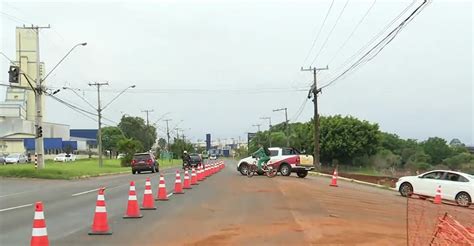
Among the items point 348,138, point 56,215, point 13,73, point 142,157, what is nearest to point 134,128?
point 348,138

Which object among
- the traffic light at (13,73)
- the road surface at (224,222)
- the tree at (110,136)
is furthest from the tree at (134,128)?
the road surface at (224,222)

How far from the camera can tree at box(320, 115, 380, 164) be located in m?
68.9

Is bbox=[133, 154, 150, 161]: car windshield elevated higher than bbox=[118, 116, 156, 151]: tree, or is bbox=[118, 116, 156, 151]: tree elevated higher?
bbox=[118, 116, 156, 151]: tree

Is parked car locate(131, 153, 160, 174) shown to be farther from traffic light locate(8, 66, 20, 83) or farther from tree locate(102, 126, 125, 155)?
tree locate(102, 126, 125, 155)

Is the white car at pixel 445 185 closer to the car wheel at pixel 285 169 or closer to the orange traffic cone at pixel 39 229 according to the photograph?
the car wheel at pixel 285 169

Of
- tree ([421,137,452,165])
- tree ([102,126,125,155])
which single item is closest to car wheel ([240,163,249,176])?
tree ([421,137,452,165])

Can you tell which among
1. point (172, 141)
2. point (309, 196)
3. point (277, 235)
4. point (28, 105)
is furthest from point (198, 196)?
point (172, 141)

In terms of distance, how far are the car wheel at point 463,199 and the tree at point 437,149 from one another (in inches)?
2309

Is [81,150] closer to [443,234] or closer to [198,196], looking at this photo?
[198,196]

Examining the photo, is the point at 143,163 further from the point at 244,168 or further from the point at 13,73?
the point at 13,73

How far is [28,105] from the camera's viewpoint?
106 metres

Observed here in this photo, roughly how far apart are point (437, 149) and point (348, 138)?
20602mm

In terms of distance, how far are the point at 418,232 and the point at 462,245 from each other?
17.5 feet

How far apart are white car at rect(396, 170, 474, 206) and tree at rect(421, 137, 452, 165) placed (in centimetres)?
5692
